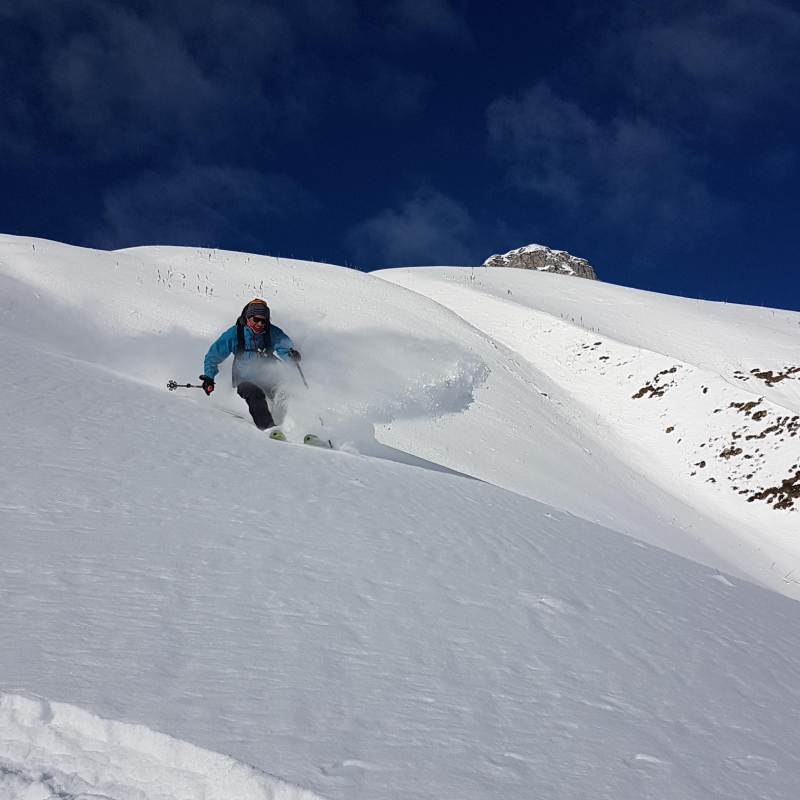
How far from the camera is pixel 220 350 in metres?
7.73

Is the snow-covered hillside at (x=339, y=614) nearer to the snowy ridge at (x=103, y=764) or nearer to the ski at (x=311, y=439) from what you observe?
the snowy ridge at (x=103, y=764)

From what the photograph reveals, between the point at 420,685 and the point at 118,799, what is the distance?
116 cm

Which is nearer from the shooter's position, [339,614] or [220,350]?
[339,614]

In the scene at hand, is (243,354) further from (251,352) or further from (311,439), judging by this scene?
(311,439)

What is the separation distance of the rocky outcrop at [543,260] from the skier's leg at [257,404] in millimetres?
70194

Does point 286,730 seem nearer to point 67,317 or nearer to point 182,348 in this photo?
point 182,348

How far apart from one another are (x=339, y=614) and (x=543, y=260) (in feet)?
258

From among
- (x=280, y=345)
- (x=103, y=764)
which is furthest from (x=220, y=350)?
(x=103, y=764)

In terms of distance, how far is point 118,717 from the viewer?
1708 mm

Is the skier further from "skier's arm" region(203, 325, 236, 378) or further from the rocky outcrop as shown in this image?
the rocky outcrop

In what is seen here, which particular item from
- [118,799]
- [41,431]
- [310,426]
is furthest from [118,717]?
[310,426]

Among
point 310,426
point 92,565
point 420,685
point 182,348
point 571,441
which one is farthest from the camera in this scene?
point 571,441

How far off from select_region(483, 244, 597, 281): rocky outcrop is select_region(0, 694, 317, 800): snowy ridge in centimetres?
7570

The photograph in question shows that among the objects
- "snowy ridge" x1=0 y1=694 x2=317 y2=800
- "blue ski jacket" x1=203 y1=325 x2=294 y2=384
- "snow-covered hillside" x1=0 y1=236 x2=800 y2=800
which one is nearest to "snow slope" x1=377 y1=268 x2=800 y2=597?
"snow-covered hillside" x1=0 y1=236 x2=800 y2=800
